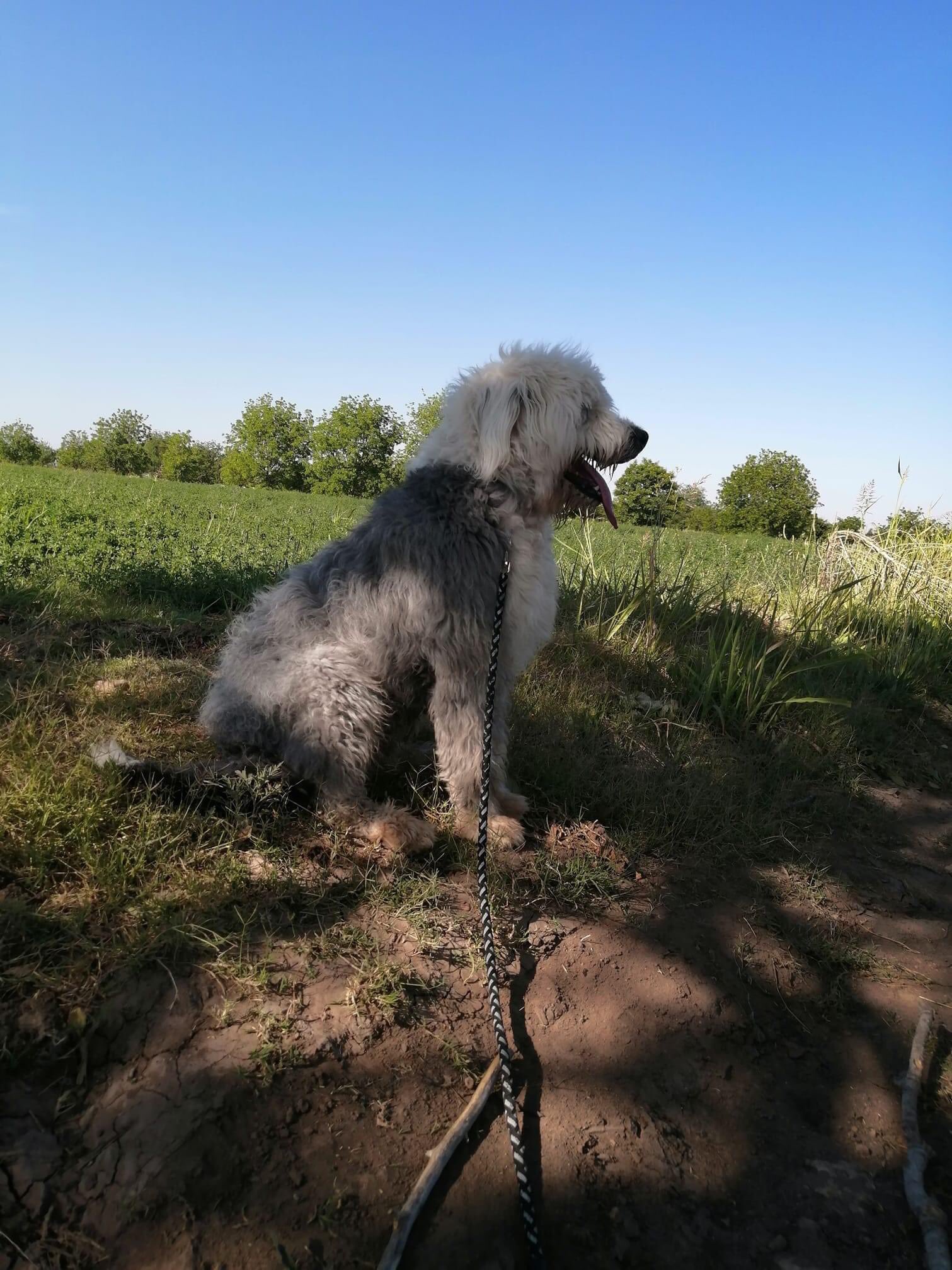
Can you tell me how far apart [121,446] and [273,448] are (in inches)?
1213

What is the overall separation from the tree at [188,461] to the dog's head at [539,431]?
88.0 m

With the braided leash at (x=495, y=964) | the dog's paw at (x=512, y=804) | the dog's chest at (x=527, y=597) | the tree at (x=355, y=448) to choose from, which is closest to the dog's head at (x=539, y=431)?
the dog's chest at (x=527, y=597)

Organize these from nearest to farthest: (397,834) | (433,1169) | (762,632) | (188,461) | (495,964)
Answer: (433,1169), (495,964), (397,834), (762,632), (188,461)

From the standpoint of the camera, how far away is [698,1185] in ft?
6.77

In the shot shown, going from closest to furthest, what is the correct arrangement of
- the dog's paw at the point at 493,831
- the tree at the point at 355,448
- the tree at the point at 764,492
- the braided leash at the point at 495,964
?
1. the braided leash at the point at 495,964
2. the dog's paw at the point at 493,831
3. the tree at the point at 764,492
4. the tree at the point at 355,448

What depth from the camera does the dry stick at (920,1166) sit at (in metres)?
1.91

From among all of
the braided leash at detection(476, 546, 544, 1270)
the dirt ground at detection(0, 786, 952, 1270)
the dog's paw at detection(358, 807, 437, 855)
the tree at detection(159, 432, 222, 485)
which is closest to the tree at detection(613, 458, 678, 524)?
the braided leash at detection(476, 546, 544, 1270)

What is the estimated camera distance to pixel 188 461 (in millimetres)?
86500

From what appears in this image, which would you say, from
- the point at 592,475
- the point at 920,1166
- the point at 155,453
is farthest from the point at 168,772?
the point at 155,453

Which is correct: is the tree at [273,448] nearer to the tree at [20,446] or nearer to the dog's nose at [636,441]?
the tree at [20,446]

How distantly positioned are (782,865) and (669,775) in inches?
30.5

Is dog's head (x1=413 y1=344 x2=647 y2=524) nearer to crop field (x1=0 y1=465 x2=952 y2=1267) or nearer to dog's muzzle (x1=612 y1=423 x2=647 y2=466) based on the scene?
dog's muzzle (x1=612 y1=423 x2=647 y2=466)

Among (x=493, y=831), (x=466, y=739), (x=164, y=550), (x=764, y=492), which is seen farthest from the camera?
(x=764, y=492)

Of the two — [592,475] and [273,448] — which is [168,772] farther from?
[273,448]
